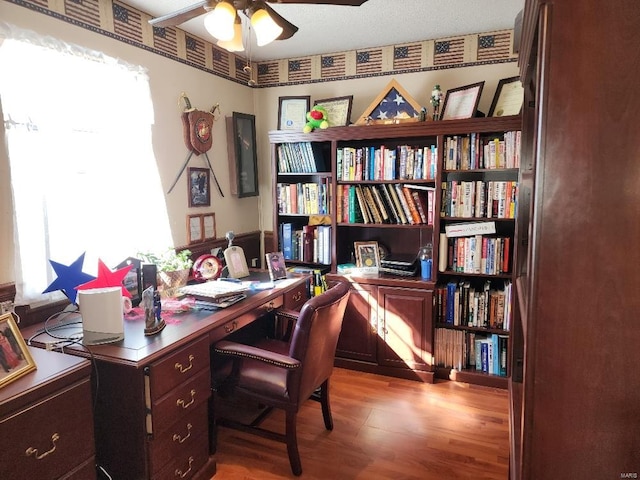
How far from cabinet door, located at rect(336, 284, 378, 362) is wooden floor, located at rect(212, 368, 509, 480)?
0.28m

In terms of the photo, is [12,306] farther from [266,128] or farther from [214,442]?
[266,128]

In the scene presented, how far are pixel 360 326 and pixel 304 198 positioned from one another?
102cm

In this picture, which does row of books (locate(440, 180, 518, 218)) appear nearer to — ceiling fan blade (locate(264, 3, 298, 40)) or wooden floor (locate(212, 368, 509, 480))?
wooden floor (locate(212, 368, 509, 480))

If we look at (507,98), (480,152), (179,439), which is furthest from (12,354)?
(507,98)

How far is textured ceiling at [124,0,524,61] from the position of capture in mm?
2365

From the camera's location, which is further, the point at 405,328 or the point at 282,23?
the point at 405,328

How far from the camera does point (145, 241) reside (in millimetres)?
2498

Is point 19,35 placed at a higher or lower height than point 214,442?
higher

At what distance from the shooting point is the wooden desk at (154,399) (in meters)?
1.58

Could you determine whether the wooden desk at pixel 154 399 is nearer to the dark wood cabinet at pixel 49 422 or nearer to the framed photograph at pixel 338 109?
the dark wood cabinet at pixel 49 422

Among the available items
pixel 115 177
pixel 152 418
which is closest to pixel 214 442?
pixel 152 418

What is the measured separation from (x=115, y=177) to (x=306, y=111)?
1.55 meters

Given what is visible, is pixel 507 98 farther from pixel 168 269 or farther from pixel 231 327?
pixel 168 269

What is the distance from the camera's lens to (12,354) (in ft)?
4.41
